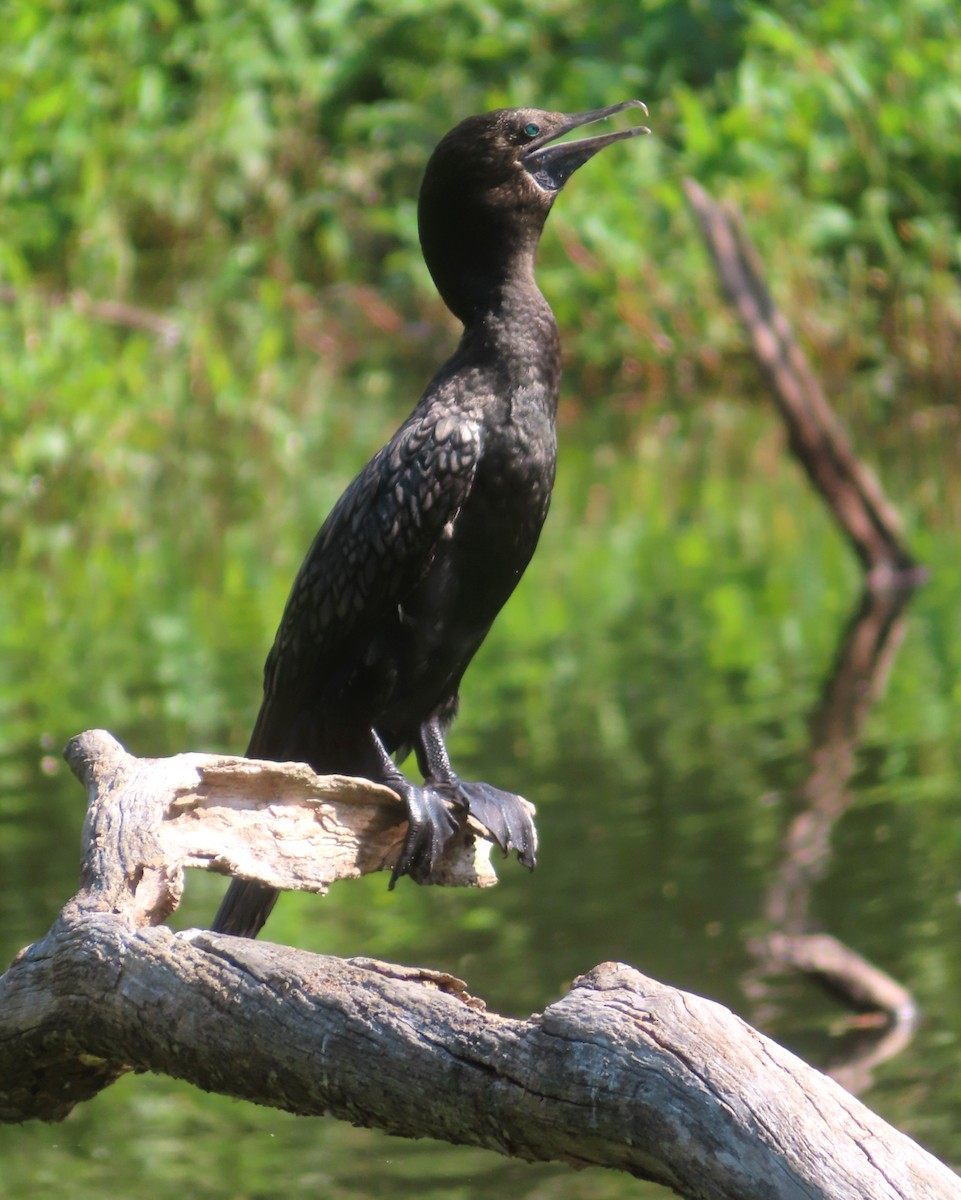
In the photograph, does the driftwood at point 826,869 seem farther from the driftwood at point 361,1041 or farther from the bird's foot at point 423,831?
the driftwood at point 361,1041

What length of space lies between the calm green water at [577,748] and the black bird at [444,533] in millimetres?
1220

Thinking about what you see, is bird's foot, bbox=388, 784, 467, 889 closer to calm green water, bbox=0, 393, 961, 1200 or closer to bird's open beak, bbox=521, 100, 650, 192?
bird's open beak, bbox=521, 100, 650, 192

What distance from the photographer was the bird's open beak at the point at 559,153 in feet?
12.1

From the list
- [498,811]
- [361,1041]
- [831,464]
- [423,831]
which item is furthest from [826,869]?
[361,1041]

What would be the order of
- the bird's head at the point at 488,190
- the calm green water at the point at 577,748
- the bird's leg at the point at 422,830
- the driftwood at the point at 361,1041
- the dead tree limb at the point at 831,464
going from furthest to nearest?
the dead tree limb at the point at 831,464 → the calm green water at the point at 577,748 → the bird's head at the point at 488,190 → the bird's leg at the point at 422,830 → the driftwood at the point at 361,1041

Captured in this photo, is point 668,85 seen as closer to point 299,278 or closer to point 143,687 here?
point 299,278

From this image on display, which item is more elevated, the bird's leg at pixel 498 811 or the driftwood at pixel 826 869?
the bird's leg at pixel 498 811

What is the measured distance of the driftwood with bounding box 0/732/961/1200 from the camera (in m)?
2.12

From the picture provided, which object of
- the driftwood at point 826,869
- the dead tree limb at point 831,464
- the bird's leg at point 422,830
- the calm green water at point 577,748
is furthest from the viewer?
the dead tree limb at point 831,464

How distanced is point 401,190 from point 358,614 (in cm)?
1421

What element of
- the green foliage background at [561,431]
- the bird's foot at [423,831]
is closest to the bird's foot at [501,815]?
the bird's foot at [423,831]

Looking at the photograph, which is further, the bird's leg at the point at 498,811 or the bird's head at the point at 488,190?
the bird's head at the point at 488,190

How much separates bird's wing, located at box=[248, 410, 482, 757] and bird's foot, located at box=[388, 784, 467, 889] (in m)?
0.39

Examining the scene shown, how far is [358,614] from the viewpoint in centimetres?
352
